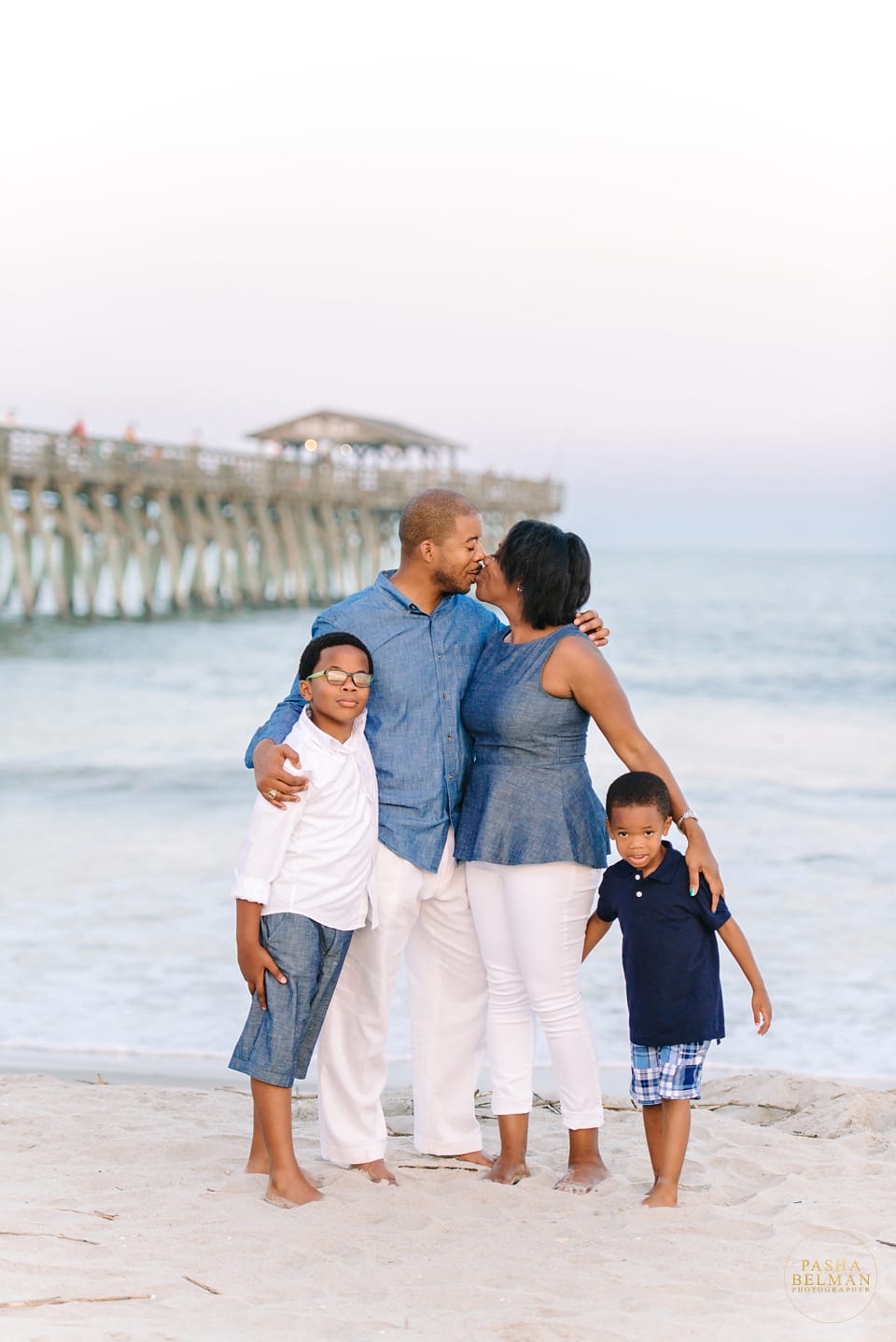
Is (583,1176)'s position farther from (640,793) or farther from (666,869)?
(640,793)

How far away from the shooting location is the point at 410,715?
12.5ft

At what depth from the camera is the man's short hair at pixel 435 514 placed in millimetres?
3762

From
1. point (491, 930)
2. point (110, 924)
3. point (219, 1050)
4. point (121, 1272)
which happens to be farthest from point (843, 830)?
point (121, 1272)

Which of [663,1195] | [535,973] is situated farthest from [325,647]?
[663,1195]

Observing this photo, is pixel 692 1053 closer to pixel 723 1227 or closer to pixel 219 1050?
pixel 723 1227

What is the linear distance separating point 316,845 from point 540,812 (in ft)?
1.89

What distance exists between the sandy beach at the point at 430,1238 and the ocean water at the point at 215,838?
58.2 inches

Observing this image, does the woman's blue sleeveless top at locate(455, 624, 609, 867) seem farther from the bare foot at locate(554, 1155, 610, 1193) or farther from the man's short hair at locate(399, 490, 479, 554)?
the bare foot at locate(554, 1155, 610, 1193)

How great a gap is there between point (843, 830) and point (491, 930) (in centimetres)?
865

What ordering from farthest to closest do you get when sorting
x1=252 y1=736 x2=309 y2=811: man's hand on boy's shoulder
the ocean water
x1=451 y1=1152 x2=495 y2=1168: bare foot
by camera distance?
1. the ocean water
2. x1=451 y1=1152 x2=495 y2=1168: bare foot
3. x1=252 y1=736 x2=309 y2=811: man's hand on boy's shoulder

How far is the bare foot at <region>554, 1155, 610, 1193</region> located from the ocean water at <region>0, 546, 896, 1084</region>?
6.17 ft

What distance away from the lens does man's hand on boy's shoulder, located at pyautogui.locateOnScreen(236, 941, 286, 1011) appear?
11.8 feet

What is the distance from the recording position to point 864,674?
32812mm

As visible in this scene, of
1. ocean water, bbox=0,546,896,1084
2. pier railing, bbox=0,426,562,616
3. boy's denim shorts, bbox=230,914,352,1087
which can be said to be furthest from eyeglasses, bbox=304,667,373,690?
pier railing, bbox=0,426,562,616
